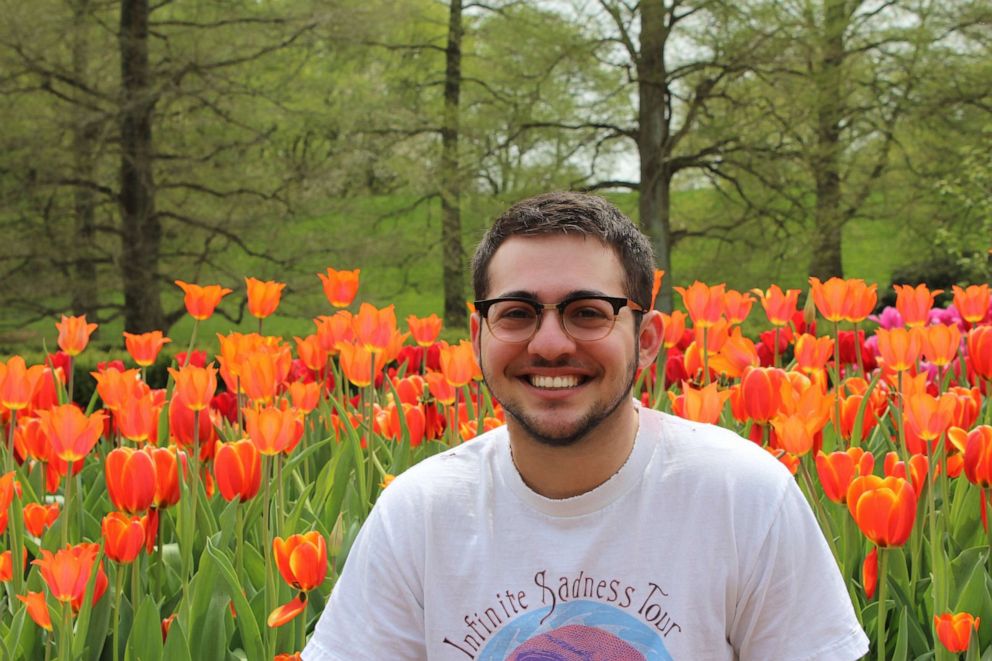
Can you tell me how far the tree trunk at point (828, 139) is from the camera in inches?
604

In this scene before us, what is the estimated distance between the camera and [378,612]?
1851mm

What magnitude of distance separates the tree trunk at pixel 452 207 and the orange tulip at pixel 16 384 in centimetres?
1348

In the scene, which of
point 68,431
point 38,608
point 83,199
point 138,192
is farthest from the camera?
point 83,199

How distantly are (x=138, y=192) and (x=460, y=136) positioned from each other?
204 inches

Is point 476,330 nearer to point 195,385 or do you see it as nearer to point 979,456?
point 195,385

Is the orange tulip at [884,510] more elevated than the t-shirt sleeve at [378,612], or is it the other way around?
the orange tulip at [884,510]

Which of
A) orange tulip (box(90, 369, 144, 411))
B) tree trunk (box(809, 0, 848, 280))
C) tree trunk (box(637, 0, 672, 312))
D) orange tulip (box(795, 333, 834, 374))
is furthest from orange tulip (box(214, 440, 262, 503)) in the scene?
tree trunk (box(809, 0, 848, 280))

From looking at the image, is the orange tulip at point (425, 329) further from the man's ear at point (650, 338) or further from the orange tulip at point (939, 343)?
the man's ear at point (650, 338)

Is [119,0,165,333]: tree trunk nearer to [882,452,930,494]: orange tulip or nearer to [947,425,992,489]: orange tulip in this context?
[882,452,930,494]: orange tulip

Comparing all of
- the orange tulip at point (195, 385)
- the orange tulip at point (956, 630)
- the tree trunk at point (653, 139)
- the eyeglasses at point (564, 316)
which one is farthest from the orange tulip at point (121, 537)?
the tree trunk at point (653, 139)

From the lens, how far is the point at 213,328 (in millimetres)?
23094

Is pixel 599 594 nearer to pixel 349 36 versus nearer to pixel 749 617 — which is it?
pixel 749 617

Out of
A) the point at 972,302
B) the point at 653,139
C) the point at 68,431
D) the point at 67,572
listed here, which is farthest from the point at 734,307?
the point at 653,139

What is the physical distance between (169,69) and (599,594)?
48.8 feet
